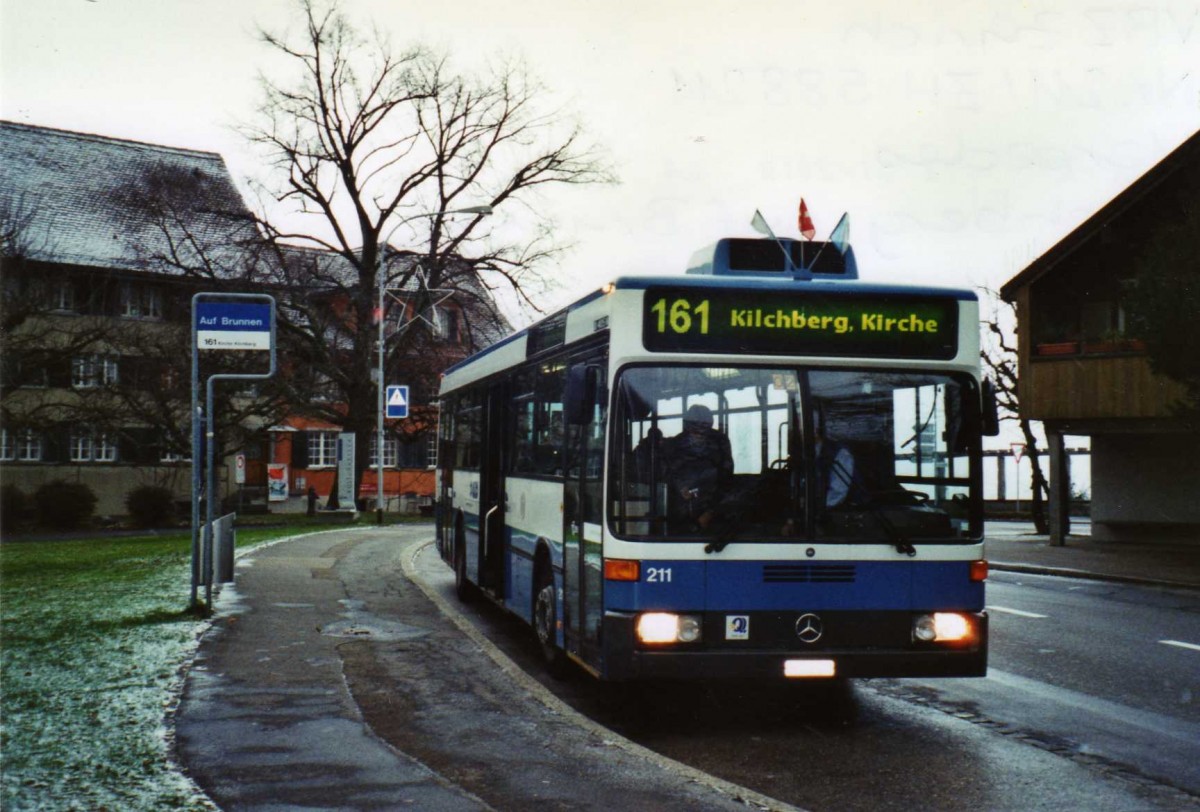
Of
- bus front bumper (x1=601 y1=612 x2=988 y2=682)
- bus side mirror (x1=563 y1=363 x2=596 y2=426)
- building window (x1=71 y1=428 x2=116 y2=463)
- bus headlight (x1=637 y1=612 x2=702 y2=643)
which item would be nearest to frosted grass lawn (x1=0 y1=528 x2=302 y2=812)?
bus front bumper (x1=601 y1=612 x2=988 y2=682)

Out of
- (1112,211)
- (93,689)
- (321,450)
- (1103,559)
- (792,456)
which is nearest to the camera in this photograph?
(792,456)

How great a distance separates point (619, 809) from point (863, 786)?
4.67 feet

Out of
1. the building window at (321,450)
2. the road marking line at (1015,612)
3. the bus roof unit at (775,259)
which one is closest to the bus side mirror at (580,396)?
the bus roof unit at (775,259)

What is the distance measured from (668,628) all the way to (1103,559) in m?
20.1

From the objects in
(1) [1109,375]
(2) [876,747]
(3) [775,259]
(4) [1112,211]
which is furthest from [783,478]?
(4) [1112,211]

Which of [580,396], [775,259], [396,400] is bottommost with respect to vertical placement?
[580,396]

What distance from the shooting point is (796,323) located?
8.74 meters

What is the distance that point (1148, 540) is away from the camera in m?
32.4

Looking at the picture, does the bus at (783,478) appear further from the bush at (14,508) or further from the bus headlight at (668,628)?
the bush at (14,508)

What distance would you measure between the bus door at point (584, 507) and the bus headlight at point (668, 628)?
40 cm

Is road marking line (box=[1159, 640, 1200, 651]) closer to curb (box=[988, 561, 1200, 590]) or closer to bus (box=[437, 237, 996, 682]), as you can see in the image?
bus (box=[437, 237, 996, 682])

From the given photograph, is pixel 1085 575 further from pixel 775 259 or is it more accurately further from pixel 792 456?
pixel 792 456

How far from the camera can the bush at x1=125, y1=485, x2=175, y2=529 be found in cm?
4469

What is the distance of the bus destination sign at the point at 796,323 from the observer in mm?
8688
